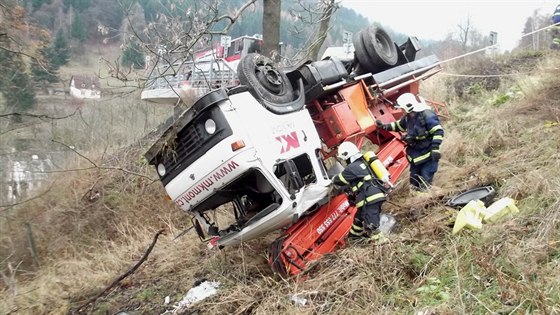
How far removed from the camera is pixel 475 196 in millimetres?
5145

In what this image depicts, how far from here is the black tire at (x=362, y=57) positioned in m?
6.23

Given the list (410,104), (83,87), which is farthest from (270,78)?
(83,87)

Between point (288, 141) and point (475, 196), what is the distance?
6.83 ft

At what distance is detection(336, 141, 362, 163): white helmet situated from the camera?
16.7ft

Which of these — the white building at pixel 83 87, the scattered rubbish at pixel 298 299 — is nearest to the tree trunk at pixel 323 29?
the white building at pixel 83 87

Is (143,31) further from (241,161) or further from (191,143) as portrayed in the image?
(241,161)

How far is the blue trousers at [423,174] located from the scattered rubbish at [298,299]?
236 cm

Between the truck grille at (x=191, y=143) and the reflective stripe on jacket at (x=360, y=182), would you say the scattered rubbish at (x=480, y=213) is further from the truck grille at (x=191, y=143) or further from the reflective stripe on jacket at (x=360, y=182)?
the truck grille at (x=191, y=143)

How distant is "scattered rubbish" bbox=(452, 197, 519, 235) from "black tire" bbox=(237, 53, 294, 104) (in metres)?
1.91

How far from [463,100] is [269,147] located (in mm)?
7791

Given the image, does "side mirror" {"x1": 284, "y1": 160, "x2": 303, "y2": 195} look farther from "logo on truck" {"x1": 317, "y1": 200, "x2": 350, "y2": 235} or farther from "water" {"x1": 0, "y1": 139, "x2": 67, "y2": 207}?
"water" {"x1": 0, "y1": 139, "x2": 67, "y2": 207}

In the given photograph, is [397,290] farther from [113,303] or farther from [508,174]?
[113,303]

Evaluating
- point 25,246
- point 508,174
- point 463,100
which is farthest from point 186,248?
point 463,100

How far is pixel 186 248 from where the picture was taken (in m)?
6.58
